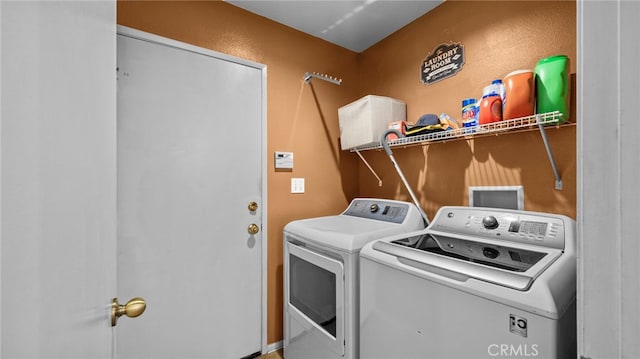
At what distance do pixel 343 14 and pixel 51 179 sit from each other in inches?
87.0

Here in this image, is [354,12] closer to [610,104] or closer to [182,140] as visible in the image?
[182,140]

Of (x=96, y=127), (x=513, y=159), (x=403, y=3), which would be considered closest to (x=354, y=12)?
(x=403, y=3)

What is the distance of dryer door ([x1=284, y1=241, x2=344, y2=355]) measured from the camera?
139cm

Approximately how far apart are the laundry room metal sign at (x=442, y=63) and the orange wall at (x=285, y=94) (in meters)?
0.77

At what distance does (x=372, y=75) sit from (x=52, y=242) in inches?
100

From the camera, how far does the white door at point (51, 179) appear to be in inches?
7.2

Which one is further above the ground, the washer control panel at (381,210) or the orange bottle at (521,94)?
the orange bottle at (521,94)

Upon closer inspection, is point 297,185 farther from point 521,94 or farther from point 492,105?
point 521,94

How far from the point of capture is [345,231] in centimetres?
153

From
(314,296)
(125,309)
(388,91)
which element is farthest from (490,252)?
(388,91)

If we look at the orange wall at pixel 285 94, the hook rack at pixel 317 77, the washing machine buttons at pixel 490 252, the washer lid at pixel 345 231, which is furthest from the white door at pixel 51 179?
the hook rack at pixel 317 77

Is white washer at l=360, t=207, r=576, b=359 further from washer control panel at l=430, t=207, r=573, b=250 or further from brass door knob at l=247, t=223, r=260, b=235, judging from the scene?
brass door knob at l=247, t=223, r=260, b=235

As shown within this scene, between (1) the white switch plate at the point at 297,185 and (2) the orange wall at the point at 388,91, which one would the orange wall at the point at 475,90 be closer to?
(2) the orange wall at the point at 388,91

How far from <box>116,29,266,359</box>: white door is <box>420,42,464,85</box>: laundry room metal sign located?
1.26 m
